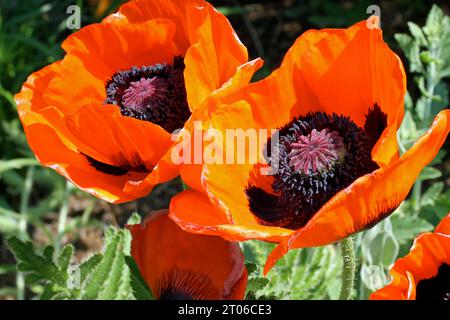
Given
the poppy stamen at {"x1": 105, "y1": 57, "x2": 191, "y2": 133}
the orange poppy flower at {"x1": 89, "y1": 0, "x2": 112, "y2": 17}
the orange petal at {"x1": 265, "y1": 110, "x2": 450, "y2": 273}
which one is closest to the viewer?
the orange petal at {"x1": 265, "y1": 110, "x2": 450, "y2": 273}

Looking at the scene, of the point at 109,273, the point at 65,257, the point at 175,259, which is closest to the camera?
the point at 175,259

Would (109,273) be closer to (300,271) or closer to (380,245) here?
(300,271)

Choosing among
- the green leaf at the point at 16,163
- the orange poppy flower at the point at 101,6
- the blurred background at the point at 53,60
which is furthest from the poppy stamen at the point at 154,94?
the orange poppy flower at the point at 101,6

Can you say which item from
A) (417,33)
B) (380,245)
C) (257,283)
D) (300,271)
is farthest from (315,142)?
(417,33)

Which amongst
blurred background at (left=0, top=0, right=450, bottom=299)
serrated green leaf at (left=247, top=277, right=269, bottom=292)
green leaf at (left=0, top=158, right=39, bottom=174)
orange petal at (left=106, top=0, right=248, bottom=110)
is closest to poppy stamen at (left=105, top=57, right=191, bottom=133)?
orange petal at (left=106, top=0, right=248, bottom=110)

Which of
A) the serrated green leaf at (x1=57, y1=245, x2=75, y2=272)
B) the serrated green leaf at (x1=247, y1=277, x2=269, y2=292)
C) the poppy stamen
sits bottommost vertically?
the serrated green leaf at (x1=247, y1=277, x2=269, y2=292)

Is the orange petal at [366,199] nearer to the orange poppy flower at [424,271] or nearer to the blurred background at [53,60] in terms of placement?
the orange poppy flower at [424,271]

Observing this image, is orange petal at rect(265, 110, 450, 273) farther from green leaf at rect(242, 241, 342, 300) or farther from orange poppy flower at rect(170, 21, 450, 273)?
green leaf at rect(242, 241, 342, 300)
